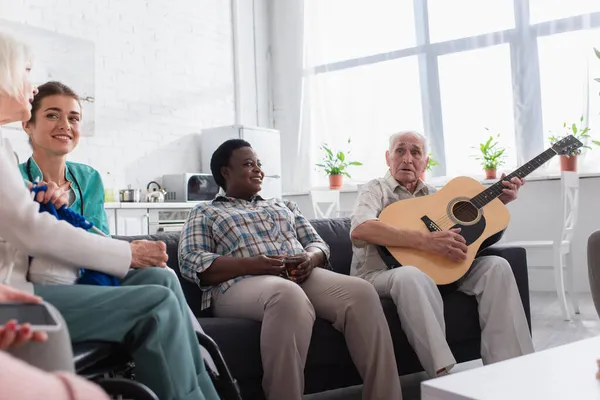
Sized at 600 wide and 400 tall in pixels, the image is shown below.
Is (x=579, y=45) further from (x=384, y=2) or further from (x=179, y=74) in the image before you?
(x=179, y=74)

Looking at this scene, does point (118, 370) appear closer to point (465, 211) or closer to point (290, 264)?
point (290, 264)

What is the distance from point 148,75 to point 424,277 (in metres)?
3.93

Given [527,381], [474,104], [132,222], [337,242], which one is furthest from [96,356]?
[474,104]

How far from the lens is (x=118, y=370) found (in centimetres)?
129

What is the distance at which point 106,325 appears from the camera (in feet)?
4.01

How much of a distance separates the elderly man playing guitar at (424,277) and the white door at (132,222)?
2409mm

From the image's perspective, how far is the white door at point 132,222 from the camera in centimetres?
443

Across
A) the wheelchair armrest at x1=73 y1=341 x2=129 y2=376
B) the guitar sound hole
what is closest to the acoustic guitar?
the guitar sound hole

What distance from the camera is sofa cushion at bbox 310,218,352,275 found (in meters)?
2.66

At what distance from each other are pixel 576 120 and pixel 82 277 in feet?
15.2

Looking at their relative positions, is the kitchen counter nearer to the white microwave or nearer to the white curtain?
the white microwave

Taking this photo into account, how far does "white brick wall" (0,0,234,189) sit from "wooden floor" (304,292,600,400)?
3122 mm

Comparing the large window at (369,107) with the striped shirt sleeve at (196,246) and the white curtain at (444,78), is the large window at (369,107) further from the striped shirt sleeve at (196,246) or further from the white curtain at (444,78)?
the striped shirt sleeve at (196,246)

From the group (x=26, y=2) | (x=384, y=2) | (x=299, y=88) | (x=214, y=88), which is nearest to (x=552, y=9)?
(x=384, y=2)
